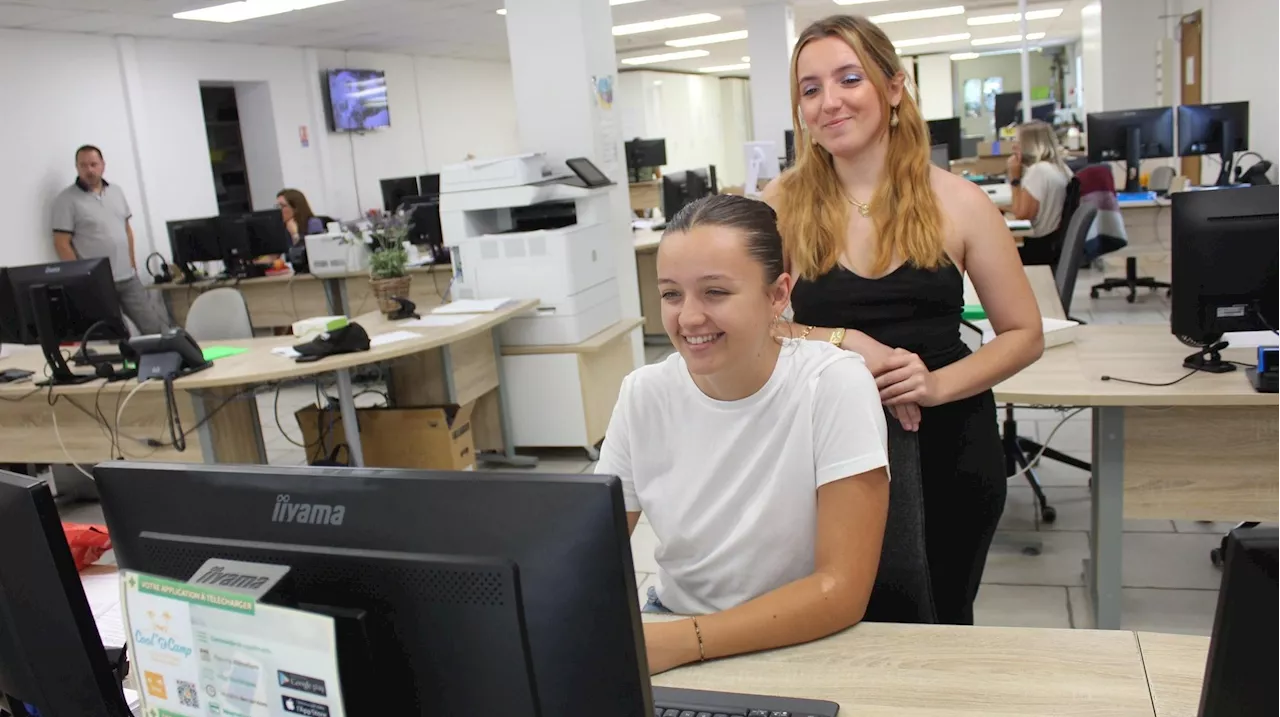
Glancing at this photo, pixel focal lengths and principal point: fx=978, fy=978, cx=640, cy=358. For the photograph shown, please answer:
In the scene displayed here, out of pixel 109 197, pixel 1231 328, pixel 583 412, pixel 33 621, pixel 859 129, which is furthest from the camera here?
pixel 109 197

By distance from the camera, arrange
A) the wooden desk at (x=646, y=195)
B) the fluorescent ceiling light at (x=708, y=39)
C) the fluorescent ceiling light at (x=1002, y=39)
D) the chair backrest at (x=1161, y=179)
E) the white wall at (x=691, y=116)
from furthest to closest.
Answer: the fluorescent ceiling light at (x=1002, y=39)
the white wall at (x=691, y=116)
the fluorescent ceiling light at (x=708, y=39)
the wooden desk at (x=646, y=195)
the chair backrest at (x=1161, y=179)

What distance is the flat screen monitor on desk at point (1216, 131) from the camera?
20.3ft

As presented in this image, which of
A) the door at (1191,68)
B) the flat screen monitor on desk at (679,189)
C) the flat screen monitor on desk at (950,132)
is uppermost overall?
the door at (1191,68)

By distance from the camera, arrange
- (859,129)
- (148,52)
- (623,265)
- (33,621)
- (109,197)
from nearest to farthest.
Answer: (33,621) < (859,129) < (623,265) < (109,197) < (148,52)

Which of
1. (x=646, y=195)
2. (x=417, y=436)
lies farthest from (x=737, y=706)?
(x=646, y=195)

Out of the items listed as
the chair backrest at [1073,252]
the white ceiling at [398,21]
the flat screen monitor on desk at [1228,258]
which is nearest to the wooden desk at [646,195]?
the white ceiling at [398,21]

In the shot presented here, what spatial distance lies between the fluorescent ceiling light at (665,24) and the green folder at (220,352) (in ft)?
24.2

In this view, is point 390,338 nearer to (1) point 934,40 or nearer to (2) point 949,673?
(2) point 949,673

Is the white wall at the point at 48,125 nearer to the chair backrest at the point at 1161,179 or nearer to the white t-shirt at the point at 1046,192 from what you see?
the white t-shirt at the point at 1046,192

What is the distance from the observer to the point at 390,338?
12.0 ft

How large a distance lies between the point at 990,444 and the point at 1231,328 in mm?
884

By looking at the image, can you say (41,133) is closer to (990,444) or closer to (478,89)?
(478,89)

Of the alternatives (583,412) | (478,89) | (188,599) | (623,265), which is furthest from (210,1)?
(188,599)

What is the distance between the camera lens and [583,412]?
14.5 ft
